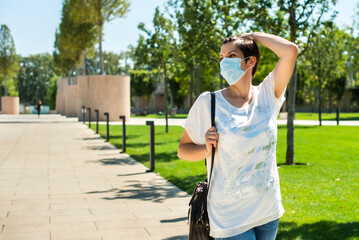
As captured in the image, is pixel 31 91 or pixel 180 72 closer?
pixel 180 72

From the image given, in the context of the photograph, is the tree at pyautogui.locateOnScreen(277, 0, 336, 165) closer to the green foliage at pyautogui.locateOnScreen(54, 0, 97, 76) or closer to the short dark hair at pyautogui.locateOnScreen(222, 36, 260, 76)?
the short dark hair at pyautogui.locateOnScreen(222, 36, 260, 76)

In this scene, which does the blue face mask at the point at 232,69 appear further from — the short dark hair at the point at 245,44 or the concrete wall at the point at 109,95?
the concrete wall at the point at 109,95

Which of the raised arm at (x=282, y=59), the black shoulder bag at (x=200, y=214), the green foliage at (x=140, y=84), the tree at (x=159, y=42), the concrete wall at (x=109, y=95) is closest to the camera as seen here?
the black shoulder bag at (x=200, y=214)

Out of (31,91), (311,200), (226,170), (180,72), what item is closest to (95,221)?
(311,200)

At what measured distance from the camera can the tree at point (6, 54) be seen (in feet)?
212

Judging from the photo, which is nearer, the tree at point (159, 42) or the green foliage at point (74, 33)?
the tree at point (159, 42)

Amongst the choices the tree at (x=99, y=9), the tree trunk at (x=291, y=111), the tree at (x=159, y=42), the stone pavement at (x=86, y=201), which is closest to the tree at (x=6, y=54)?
the tree at (x=99, y=9)

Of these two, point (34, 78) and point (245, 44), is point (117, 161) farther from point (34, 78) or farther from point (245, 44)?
point (34, 78)

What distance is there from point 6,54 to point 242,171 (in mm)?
66627

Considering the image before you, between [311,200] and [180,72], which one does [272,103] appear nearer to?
[311,200]

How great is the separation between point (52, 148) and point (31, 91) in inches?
3856

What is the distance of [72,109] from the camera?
5009 centimetres

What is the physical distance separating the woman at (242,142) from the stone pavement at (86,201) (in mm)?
2844

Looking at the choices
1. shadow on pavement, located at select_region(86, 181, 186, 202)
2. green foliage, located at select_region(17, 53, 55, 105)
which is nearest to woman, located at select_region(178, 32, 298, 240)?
shadow on pavement, located at select_region(86, 181, 186, 202)
